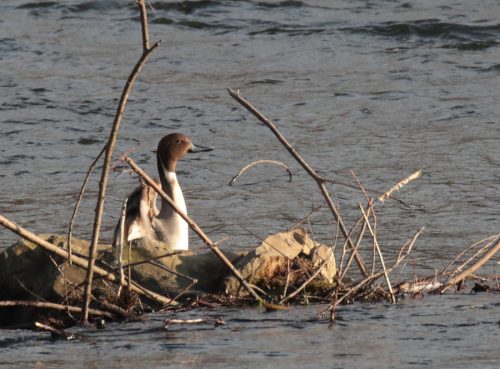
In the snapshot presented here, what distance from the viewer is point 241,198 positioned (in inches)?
466

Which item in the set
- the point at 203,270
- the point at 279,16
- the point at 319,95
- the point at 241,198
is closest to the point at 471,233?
the point at 241,198

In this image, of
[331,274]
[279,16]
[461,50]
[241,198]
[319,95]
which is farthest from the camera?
[279,16]

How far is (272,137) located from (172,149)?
12.0 ft

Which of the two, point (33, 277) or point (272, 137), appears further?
point (272, 137)

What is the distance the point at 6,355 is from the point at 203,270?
153cm

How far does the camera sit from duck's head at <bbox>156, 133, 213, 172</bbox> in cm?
1048

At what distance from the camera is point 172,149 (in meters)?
10.7

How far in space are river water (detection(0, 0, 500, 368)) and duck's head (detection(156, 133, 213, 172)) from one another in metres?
0.62

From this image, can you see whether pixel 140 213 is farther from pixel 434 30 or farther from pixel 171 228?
pixel 434 30

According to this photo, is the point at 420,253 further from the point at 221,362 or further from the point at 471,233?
the point at 221,362

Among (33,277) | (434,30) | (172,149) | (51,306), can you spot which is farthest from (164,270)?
(434,30)

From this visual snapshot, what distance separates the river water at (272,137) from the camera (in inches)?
266

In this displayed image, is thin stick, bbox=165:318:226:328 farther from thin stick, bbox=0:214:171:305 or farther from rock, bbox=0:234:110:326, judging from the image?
rock, bbox=0:234:110:326

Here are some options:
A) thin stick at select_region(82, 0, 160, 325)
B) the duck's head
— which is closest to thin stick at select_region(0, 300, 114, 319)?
thin stick at select_region(82, 0, 160, 325)
